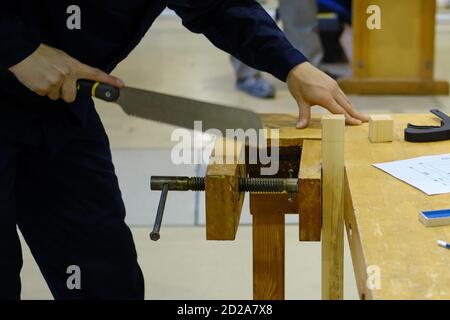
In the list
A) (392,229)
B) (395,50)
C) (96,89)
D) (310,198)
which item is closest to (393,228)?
(392,229)

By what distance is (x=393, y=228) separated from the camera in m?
1.23

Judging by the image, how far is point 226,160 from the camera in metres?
1.53

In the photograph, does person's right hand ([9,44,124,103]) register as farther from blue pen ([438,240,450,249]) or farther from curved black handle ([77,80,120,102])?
blue pen ([438,240,450,249])

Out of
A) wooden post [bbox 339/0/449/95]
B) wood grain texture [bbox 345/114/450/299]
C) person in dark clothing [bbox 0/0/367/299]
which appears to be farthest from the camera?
wooden post [bbox 339/0/449/95]

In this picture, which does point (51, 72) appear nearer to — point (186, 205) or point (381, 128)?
point (381, 128)

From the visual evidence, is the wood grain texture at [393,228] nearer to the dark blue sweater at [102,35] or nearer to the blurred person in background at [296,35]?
the dark blue sweater at [102,35]

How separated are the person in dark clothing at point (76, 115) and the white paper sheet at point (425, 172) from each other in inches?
9.2

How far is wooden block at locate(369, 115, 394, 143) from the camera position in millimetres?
1607

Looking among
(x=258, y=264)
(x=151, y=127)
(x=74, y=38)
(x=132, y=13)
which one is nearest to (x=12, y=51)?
(x=74, y=38)

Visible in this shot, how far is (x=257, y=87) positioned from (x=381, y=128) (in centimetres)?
288

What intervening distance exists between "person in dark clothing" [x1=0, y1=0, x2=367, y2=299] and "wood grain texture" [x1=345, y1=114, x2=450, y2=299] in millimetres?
188

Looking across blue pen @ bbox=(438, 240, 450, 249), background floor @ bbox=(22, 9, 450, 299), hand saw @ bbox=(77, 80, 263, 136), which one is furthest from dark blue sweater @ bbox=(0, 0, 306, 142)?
background floor @ bbox=(22, 9, 450, 299)

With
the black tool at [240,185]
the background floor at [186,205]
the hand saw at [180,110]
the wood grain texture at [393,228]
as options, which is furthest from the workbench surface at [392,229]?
the background floor at [186,205]

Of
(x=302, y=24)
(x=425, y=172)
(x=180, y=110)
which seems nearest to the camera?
(x=425, y=172)
